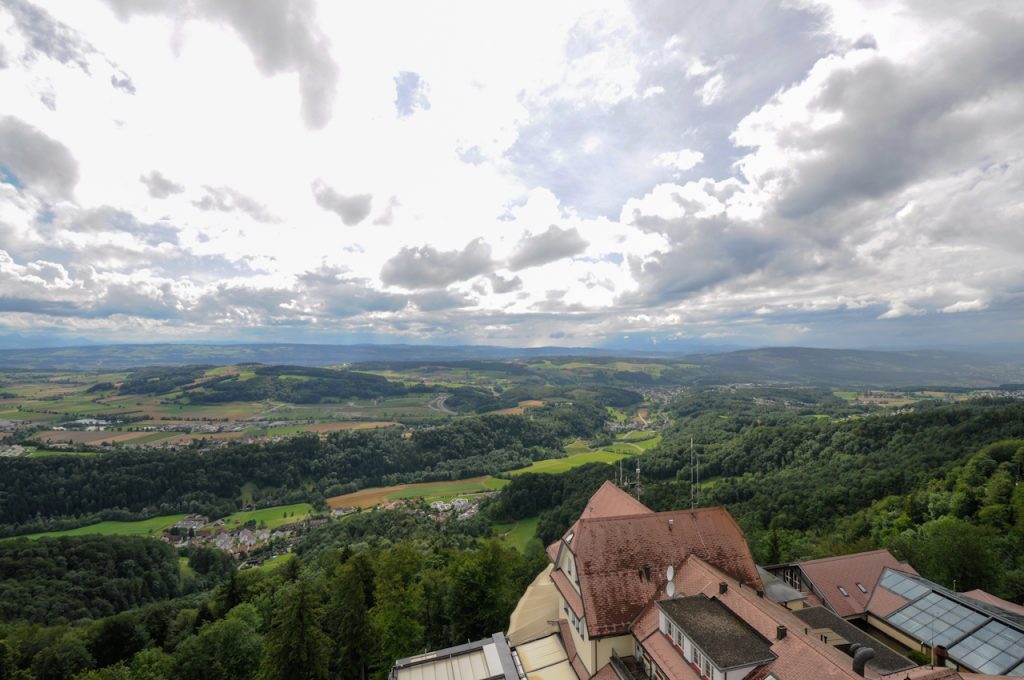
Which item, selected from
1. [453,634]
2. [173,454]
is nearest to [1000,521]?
[453,634]

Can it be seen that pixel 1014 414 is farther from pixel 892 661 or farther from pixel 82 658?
pixel 82 658

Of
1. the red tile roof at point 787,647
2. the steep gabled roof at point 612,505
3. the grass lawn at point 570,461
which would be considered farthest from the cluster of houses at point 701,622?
the grass lawn at point 570,461

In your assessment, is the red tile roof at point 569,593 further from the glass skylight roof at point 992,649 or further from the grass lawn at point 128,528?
the grass lawn at point 128,528

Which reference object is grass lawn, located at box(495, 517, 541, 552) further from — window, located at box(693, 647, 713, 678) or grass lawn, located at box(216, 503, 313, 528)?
window, located at box(693, 647, 713, 678)

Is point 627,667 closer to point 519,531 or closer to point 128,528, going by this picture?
point 519,531

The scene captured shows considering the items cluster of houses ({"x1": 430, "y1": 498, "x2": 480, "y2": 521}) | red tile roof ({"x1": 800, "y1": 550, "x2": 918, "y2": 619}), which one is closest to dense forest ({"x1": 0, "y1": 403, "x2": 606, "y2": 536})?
cluster of houses ({"x1": 430, "y1": 498, "x2": 480, "y2": 521})

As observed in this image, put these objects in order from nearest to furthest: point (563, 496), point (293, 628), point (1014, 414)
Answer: point (293, 628), point (1014, 414), point (563, 496)
